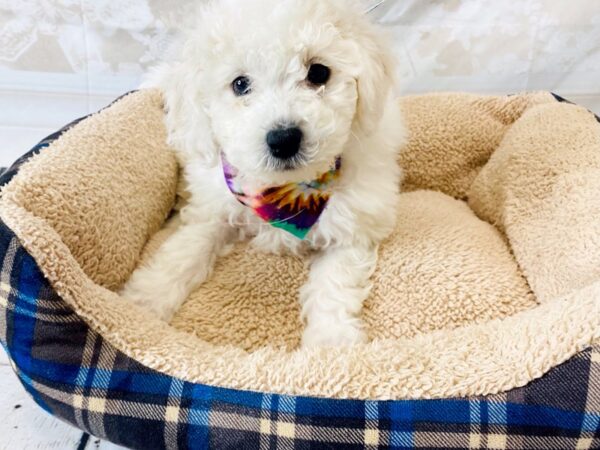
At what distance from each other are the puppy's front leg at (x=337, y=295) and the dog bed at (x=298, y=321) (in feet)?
0.16

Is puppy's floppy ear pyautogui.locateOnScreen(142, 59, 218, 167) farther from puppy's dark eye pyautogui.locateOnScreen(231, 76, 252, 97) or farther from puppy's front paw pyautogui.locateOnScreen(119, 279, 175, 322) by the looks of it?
puppy's front paw pyautogui.locateOnScreen(119, 279, 175, 322)

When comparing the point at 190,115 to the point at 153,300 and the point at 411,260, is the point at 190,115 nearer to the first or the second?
the point at 153,300

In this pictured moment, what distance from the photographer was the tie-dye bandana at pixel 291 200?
1.89 meters

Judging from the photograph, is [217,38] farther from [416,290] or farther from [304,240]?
[416,290]

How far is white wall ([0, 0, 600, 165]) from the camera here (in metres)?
2.89

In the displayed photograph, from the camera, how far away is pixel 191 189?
2197 millimetres

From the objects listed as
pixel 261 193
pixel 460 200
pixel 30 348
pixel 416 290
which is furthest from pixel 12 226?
pixel 460 200

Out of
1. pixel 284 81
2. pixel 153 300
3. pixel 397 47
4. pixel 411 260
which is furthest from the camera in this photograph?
pixel 397 47

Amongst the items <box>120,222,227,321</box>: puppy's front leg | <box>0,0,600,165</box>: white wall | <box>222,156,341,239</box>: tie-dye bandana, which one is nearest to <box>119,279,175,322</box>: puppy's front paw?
<box>120,222,227,321</box>: puppy's front leg

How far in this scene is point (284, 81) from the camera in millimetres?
1664

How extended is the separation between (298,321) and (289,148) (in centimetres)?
59

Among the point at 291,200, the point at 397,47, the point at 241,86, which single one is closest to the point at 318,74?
the point at 241,86

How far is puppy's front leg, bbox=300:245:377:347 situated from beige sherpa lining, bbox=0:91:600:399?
5cm

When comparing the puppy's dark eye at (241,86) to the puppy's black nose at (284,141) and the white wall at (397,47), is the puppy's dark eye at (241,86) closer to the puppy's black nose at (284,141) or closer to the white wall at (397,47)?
the puppy's black nose at (284,141)
